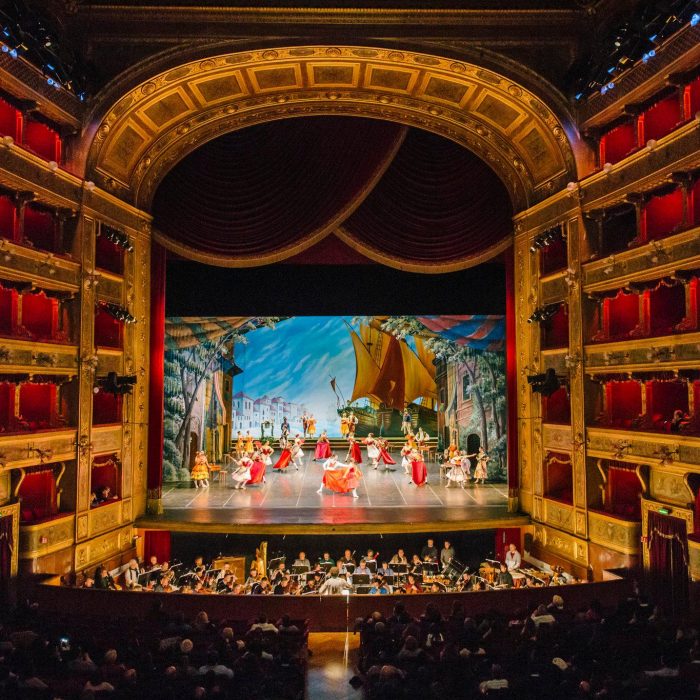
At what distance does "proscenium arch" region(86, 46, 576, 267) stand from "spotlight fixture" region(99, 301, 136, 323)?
7.26 ft

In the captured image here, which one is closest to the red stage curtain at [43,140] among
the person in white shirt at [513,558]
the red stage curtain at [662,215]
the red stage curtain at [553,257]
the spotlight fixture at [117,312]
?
the spotlight fixture at [117,312]

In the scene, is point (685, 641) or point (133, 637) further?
point (133, 637)

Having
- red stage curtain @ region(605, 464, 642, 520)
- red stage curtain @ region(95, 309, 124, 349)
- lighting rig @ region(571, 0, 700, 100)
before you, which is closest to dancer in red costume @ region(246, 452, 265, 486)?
red stage curtain @ region(95, 309, 124, 349)

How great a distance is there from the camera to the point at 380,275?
15703 mm

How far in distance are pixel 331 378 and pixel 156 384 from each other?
33.2 feet

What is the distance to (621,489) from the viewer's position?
38.1ft

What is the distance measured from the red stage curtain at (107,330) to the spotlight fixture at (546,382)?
30.1 ft

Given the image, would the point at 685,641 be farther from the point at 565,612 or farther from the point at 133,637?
the point at 133,637

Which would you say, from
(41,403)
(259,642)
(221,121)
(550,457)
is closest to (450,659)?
(259,642)

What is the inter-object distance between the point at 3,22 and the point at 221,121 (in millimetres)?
4950

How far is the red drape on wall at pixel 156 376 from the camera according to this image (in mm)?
13453

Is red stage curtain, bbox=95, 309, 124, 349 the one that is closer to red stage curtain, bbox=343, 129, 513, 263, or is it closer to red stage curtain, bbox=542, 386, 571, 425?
red stage curtain, bbox=343, 129, 513, 263

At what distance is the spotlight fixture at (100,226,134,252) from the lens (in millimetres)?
12266

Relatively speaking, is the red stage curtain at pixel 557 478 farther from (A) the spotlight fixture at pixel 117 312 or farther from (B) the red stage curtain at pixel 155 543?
(A) the spotlight fixture at pixel 117 312
